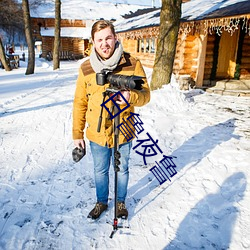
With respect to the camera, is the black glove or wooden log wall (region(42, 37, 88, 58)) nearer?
the black glove

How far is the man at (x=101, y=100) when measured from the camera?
1804mm

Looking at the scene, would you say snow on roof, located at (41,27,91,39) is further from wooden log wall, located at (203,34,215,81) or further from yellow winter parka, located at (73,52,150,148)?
yellow winter parka, located at (73,52,150,148)

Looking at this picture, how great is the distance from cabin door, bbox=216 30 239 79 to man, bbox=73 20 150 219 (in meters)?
10.3

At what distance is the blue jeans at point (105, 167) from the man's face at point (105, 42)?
33.9 inches

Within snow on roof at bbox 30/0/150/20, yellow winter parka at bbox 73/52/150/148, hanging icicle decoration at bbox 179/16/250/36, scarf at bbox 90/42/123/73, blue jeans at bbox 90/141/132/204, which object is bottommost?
blue jeans at bbox 90/141/132/204

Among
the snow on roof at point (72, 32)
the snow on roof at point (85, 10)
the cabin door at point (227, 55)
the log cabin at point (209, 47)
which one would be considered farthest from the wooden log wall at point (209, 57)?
the snow on roof at point (85, 10)

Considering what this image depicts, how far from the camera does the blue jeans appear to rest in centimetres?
218

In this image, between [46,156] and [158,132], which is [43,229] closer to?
[46,156]

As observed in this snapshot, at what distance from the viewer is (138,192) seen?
2.91m

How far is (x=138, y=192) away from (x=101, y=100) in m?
1.49

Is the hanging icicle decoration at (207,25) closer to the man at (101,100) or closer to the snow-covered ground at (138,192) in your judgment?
the snow-covered ground at (138,192)

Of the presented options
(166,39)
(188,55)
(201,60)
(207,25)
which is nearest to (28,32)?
(188,55)

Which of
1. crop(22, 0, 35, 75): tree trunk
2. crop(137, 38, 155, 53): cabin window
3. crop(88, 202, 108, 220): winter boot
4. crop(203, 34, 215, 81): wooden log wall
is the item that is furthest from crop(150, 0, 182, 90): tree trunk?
crop(22, 0, 35, 75): tree trunk

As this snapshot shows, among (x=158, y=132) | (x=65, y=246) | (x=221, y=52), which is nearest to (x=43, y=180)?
(x=65, y=246)
